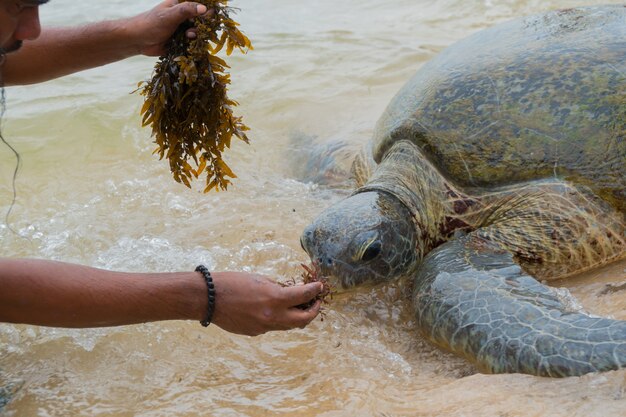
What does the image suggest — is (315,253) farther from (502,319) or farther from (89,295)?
(89,295)

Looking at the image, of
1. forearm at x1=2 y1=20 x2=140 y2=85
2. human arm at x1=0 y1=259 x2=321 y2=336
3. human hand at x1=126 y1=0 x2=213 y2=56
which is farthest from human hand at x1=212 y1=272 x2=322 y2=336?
forearm at x1=2 y1=20 x2=140 y2=85

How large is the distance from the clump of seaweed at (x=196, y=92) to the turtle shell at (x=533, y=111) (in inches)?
40.8

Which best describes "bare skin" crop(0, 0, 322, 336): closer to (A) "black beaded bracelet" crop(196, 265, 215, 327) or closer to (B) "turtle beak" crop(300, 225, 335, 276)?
(A) "black beaded bracelet" crop(196, 265, 215, 327)

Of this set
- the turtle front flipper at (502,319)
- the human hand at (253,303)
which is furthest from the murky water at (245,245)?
the human hand at (253,303)

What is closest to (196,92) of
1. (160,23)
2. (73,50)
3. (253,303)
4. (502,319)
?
(160,23)

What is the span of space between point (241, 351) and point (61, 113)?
372 cm

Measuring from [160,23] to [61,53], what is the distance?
0.64 m

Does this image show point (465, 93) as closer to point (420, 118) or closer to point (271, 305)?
point (420, 118)

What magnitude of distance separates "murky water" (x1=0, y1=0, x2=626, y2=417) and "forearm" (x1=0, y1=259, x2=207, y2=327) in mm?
396

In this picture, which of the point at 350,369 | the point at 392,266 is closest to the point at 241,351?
the point at 350,369

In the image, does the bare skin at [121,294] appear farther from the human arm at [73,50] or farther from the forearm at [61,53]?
the forearm at [61,53]

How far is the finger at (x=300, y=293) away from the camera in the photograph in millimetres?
2320

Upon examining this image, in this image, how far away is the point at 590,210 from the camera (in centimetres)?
A: 322

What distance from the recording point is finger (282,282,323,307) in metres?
2.32
